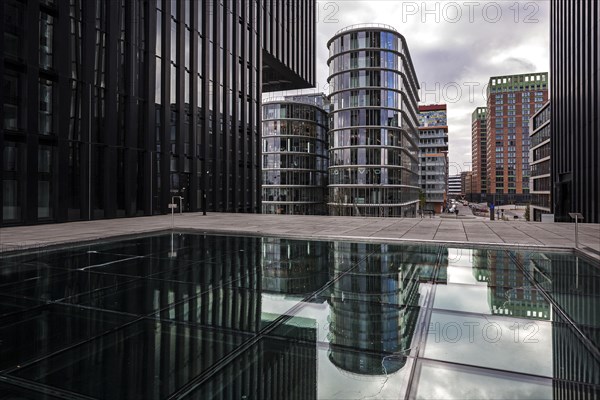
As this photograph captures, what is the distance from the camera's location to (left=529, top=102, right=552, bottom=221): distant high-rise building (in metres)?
61.0

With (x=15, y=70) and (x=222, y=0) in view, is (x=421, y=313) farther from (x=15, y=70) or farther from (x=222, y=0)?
(x=222, y=0)

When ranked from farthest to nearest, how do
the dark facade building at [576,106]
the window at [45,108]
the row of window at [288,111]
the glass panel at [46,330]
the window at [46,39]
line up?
the row of window at [288,111] → the dark facade building at [576,106] → the window at [46,39] → the window at [45,108] → the glass panel at [46,330]

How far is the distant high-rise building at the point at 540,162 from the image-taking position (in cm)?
6103

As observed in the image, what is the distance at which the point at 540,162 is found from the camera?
66375 mm

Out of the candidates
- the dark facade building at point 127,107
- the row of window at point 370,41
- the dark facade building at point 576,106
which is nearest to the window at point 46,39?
the dark facade building at point 127,107

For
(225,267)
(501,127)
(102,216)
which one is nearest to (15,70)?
(102,216)

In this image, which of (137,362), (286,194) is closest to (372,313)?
(137,362)

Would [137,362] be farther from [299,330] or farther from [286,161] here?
[286,161]

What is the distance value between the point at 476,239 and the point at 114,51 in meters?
24.8

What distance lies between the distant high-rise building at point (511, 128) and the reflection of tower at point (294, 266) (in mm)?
175999

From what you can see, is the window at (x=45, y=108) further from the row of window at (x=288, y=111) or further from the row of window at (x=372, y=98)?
the row of window at (x=288, y=111)

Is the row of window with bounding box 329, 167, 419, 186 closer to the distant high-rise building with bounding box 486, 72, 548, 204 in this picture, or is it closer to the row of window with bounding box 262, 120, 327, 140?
the row of window with bounding box 262, 120, 327, 140

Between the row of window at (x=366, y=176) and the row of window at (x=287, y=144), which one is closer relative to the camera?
the row of window at (x=366, y=176)

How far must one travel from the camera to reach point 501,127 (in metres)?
174
